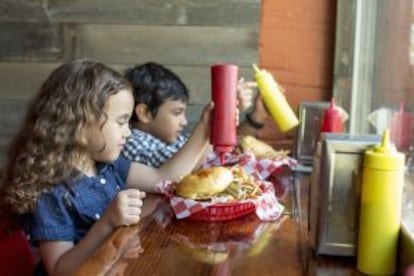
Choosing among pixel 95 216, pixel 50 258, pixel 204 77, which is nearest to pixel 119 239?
pixel 50 258

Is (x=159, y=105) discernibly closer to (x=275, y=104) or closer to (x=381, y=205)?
(x=275, y=104)

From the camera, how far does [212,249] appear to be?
0.99m

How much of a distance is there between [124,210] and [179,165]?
386 millimetres

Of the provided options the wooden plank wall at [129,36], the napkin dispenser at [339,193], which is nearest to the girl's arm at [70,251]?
the napkin dispenser at [339,193]

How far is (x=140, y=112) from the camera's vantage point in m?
1.93

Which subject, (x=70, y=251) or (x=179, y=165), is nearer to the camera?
(x=70, y=251)

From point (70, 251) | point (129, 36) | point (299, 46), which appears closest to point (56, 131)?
point (70, 251)

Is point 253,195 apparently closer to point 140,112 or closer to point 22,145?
point 22,145

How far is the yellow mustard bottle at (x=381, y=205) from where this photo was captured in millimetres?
808

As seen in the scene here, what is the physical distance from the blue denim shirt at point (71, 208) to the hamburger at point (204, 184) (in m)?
0.23

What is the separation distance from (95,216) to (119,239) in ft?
1.08

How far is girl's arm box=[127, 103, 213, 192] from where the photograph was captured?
4.53 ft

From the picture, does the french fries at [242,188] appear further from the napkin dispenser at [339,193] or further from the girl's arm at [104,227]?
the napkin dispenser at [339,193]

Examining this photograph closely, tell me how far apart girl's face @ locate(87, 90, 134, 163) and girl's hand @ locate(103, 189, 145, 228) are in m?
0.22
